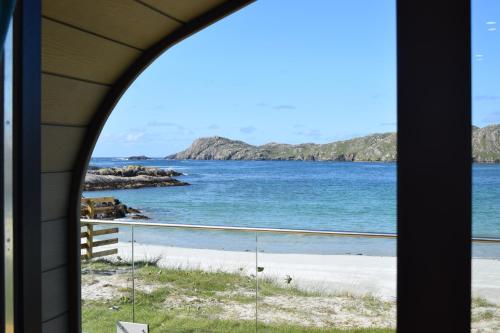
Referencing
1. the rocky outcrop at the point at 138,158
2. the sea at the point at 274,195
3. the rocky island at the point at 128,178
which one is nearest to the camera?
the sea at the point at 274,195

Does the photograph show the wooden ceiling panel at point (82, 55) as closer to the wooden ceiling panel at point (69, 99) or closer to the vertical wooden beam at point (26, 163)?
→ the wooden ceiling panel at point (69, 99)

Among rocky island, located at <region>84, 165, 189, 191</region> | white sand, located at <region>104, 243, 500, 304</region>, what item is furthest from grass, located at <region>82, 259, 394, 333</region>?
rocky island, located at <region>84, 165, 189, 191</region>

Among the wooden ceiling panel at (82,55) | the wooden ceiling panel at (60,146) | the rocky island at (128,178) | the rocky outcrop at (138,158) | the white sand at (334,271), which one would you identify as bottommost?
the white sand at (334,271)

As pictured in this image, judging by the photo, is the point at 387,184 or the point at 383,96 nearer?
the point at 387,184

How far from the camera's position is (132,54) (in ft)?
6.69

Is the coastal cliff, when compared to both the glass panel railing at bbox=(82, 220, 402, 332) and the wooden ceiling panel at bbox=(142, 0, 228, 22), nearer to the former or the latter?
the glass panel railing at bbox=(82, 220, 402, 332)

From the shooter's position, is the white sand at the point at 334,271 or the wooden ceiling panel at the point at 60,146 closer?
the wooden ceiling panel at the point at 60,146

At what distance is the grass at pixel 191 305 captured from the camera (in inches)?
226

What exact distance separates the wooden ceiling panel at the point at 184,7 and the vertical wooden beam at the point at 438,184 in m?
1.32

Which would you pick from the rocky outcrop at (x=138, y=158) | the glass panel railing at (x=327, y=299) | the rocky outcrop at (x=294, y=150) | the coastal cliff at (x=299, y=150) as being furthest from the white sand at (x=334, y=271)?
the rocky outcrop at (x=138, y=158)

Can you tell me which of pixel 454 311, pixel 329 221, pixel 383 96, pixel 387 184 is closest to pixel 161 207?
pixel 329 221

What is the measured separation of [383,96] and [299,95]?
441 cm

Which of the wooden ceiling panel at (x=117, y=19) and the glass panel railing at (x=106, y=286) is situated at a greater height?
the wooden ceiling panel at (x=117, y=19)

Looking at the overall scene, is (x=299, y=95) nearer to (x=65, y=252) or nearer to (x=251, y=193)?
(x=251, y=193)
